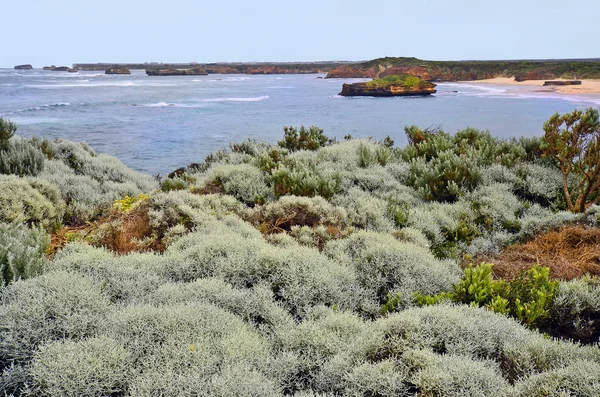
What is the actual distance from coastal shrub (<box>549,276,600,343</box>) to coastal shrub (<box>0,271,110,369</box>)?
397cm

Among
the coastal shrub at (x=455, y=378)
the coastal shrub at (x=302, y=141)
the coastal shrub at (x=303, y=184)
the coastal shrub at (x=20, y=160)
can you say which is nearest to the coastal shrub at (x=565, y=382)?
the coastal shrub at (x=455, y=378)

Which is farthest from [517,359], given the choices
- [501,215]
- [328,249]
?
[501,215]

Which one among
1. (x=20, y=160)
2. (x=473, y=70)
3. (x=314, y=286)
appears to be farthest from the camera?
(x=473, y=70)

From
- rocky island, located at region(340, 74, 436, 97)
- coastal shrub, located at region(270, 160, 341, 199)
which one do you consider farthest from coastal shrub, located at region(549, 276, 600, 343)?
rocky island, located at region(340, 74, 436, 97)

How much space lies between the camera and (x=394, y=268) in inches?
181

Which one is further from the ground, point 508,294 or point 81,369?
point 81,369

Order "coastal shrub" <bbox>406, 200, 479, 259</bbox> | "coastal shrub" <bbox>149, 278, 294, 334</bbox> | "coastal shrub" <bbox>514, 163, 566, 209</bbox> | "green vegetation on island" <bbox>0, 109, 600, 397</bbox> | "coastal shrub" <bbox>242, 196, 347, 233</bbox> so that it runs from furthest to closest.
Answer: "coastal shrub" <bbox>514, 163, 566, 209</bbox> < "coastal shrub" <bbox>242, 196, 347, 233</bbox> < "coastal shrub" <bbox>406, 200, 479, 259</bbox> < "coastal shrub" <bbox>149, 278, 294, 334</bbox> < "green vegetation on island" <bbox>0, 109, 600, 397</bbox>

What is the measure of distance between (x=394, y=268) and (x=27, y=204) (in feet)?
18.8

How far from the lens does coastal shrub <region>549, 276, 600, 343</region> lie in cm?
389

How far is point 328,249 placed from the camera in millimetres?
5156

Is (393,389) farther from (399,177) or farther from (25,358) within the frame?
(399,177)

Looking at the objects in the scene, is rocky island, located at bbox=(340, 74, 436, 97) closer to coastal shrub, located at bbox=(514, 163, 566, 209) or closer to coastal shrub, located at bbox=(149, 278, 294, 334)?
coastal shrub, located at bbox=(514, 163, 566, 209)

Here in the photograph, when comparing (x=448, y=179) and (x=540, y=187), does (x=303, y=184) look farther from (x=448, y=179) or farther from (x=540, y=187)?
(x=540, y=187)

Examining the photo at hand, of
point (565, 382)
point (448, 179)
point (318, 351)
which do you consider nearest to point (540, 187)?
point (448, 179)
